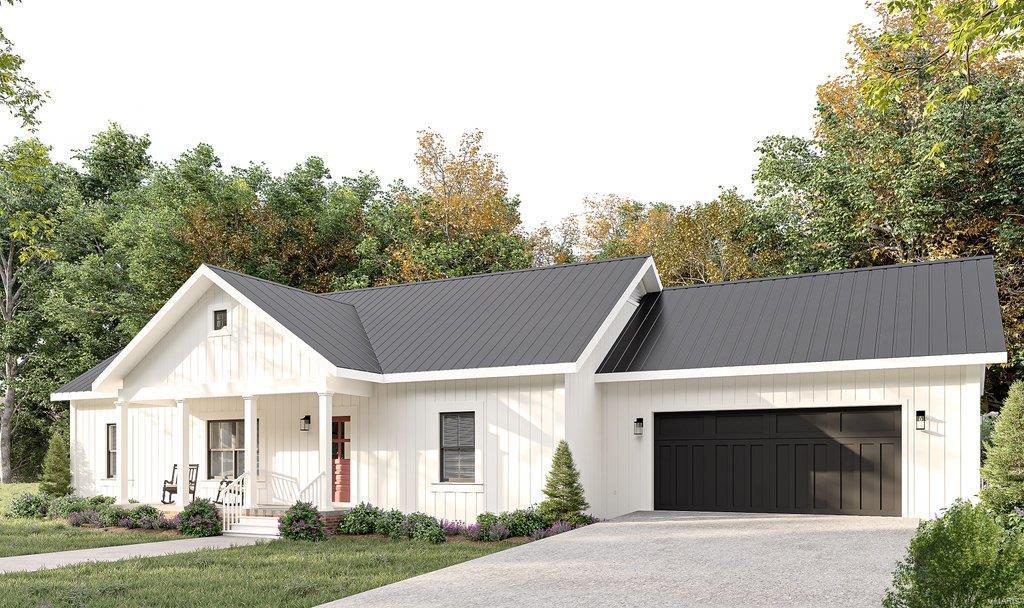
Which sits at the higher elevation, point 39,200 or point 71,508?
point 39,200

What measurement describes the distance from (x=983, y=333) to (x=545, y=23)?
9.19m

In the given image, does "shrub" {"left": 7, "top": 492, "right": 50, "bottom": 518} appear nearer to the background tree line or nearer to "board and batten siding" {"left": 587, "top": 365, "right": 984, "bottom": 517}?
the background tree line

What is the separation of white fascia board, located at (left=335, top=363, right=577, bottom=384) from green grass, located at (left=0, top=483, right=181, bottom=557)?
4.43 m

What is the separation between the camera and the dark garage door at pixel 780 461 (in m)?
15.2

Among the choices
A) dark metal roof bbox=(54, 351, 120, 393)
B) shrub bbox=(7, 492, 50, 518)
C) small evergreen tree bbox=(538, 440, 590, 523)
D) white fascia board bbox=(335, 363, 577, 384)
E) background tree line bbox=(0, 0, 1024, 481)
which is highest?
background tree line bbox=(0, 0, 1024, 481)

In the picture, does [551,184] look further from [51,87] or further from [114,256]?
[51,87]

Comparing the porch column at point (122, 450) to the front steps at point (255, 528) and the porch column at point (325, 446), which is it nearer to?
the front steps at point (255, 528)

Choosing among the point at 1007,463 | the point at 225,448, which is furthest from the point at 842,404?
the point at 225,448

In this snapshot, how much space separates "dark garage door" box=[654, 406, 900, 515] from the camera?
1516 cm

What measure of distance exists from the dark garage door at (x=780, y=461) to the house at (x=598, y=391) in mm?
35

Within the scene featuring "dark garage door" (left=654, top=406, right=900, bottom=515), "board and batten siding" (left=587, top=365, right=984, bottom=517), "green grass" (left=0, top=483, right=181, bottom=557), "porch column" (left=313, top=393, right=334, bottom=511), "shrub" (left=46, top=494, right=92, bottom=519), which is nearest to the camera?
"board and batten siding" (left=587, top=365, right=984, bottom=517)

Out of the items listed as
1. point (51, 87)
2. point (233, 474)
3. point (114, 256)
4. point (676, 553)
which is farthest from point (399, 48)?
point (114, 256)

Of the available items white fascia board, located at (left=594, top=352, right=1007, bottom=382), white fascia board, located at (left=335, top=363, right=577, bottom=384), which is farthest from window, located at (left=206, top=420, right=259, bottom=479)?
white fascia board, located at (left=594, top=352, right=1007, bottom=382)

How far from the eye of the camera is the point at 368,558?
12711 millimetres
